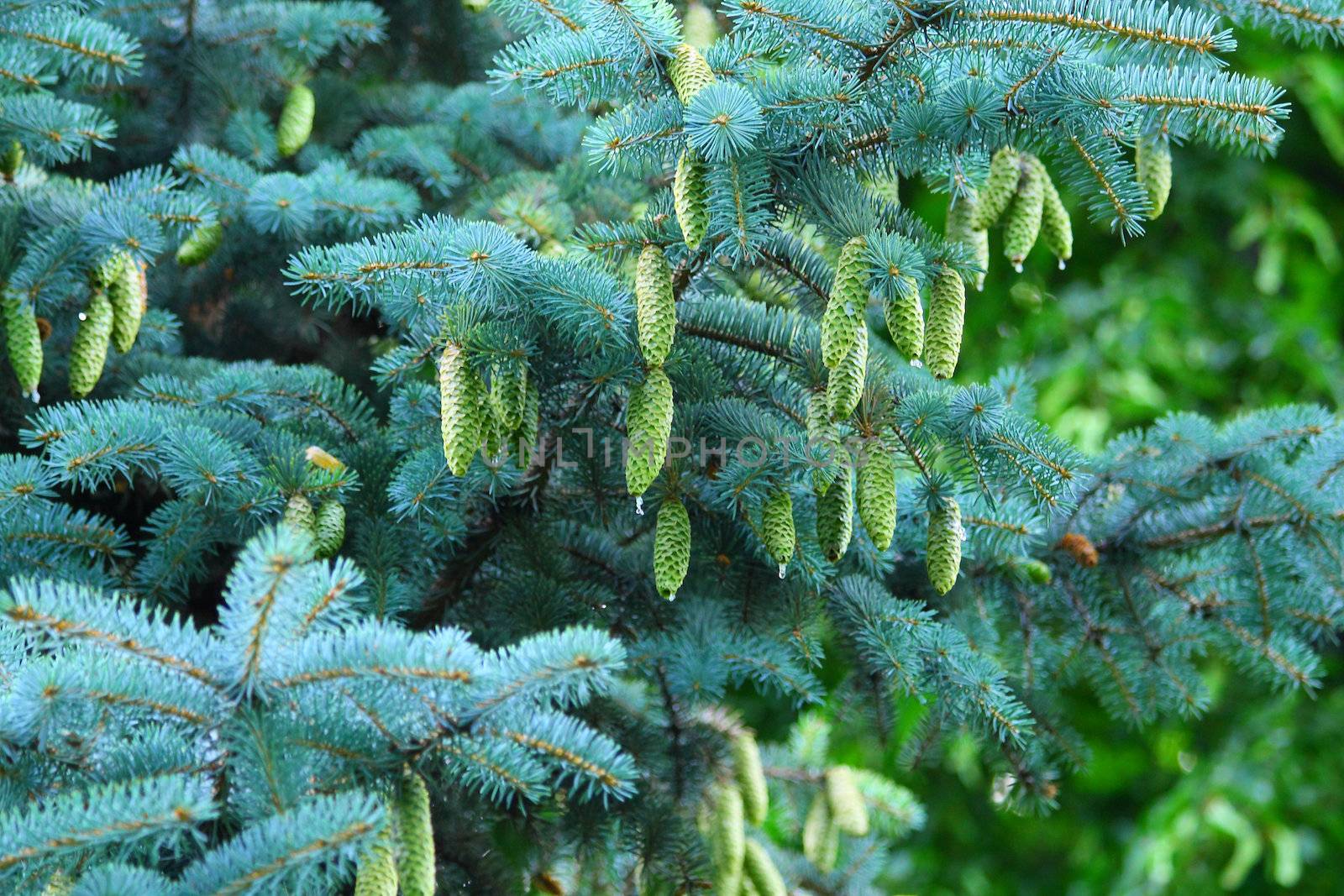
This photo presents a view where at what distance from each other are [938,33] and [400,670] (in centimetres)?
81

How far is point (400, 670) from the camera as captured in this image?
3.26 ft

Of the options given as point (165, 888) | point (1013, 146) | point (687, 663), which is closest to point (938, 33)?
point (1013, 146)

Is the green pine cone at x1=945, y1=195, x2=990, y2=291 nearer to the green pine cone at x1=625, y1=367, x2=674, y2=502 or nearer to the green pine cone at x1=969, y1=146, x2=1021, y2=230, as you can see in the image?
the green pine cone at x1=969, y1=146, x2=1021, y2=230

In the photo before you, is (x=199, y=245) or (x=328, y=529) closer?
(x=328, y=529)

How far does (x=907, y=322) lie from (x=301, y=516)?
72 centimetres

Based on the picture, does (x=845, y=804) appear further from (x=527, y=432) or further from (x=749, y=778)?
(x=527, y=432)

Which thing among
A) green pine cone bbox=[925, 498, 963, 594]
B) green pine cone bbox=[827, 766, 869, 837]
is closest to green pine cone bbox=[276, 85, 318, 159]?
green pine cone bbox=[925, 498, 963, 594]

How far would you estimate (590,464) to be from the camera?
1.51 meters

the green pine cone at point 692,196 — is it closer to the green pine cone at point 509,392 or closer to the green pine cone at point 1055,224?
the green pine cone at point 509,392

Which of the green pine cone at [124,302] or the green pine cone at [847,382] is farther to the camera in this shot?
the green pine cone at [124,302]

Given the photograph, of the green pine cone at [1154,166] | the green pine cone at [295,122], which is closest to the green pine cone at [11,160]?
the green pine cone at [295,122]

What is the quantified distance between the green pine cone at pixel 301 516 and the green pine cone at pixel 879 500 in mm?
629

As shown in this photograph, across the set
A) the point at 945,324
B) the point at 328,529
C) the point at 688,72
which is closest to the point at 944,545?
the point at 945,324

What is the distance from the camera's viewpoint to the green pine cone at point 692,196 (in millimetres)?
1199
